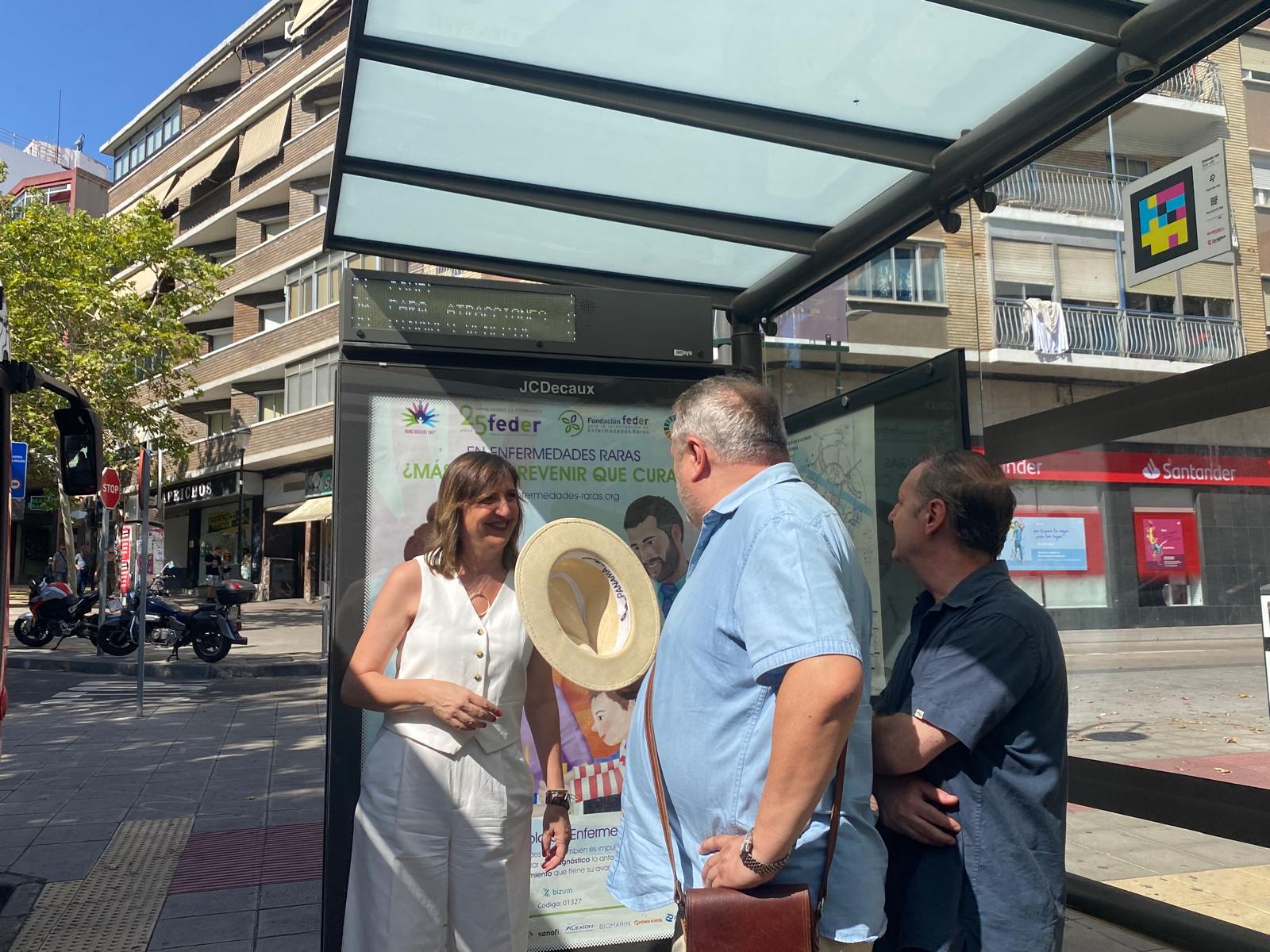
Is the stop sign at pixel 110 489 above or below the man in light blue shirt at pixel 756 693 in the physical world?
above

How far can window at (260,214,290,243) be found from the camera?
113ft

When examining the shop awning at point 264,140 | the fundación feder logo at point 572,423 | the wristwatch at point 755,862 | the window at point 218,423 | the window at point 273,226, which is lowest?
the wristwatch at point 755,862

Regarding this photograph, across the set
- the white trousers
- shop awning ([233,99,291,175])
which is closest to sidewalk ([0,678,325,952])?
the white trousers

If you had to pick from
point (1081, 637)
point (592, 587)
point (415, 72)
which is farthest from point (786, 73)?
point (1081, 637)

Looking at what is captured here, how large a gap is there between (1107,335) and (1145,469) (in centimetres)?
69

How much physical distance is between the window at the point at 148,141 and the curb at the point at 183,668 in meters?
31.1

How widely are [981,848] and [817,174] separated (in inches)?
104

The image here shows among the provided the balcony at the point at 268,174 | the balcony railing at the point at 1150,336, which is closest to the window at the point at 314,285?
the balcony at the point at 268,174

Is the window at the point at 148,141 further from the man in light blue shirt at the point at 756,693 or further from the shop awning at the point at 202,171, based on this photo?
the man in light blue shirt at the point at 756,693

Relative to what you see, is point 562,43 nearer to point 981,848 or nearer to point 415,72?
point 415,72

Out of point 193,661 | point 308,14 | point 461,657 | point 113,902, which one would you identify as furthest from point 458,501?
point 308,14

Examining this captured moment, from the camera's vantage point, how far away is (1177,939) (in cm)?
382

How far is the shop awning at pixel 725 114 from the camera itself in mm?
3055

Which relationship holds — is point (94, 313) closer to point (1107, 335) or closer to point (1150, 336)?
point (1107, 335)
